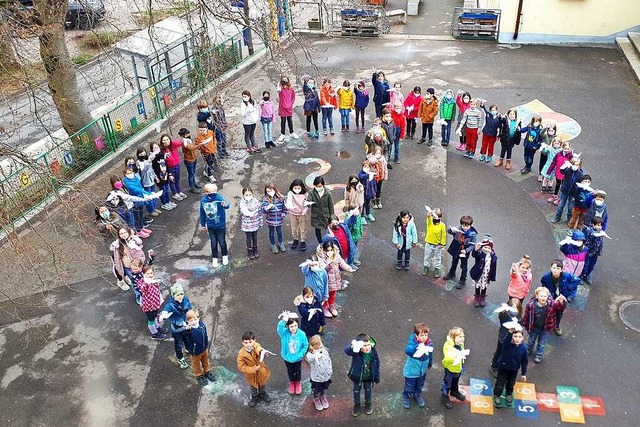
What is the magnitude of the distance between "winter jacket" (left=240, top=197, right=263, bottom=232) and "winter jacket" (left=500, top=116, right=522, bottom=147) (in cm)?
595

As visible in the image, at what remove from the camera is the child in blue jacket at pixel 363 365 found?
726cm

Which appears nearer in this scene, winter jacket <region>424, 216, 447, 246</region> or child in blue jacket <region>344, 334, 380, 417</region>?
child in blue jacket <region>344, 334, 380, 417</region>

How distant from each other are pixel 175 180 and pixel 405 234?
5.47 meters

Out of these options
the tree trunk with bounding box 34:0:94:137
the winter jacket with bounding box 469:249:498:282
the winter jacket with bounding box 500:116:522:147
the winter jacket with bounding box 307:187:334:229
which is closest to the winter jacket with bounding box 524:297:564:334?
the winter jacket with bounding box 469:249:498:282

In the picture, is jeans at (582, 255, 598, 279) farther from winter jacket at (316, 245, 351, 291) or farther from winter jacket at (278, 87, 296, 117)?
winter jacket at (278, 87, 296, 117)

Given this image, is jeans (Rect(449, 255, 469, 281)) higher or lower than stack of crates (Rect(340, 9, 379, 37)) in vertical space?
lower

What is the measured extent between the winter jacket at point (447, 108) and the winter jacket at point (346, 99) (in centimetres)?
221

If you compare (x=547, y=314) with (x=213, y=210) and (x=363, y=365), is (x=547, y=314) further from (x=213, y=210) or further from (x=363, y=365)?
(x=213, y=210)

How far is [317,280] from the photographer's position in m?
8.90

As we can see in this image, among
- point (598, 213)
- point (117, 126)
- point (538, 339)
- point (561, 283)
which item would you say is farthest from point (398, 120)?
point (117, 126)

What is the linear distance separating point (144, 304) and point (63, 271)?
9.78 feet

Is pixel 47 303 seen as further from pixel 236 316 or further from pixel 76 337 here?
pixel 236 316

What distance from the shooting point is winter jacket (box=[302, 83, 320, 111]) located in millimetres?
14469

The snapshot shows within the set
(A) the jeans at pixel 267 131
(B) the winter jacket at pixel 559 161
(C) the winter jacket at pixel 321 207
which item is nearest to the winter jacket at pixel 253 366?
(C) the winter jacket at pixel 321 207
